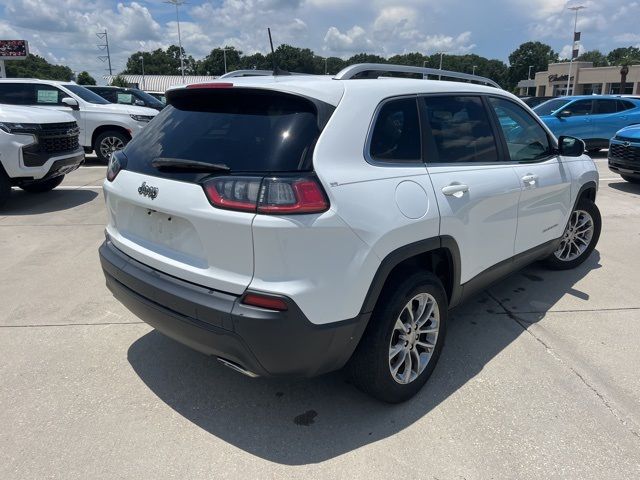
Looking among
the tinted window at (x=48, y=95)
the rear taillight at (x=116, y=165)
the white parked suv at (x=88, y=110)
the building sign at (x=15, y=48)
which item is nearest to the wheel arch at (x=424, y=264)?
the rear taillight at (x=116, y=165)

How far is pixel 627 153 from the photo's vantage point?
353 inches

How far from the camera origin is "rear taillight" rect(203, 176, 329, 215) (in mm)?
2170

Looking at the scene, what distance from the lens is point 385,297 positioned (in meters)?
2.61

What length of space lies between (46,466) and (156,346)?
1.15 meters

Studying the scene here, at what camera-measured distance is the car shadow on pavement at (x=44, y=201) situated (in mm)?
7258

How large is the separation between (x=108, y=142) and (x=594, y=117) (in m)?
12.3

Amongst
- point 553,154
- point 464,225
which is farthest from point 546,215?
point 464,225

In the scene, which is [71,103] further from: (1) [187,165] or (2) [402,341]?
(2) [402,341]

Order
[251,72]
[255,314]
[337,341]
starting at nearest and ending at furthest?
[255,314] → [337,341] → [251,72]

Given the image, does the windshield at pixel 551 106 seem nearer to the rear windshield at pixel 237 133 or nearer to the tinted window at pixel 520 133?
the tinted window at pixel 520 133

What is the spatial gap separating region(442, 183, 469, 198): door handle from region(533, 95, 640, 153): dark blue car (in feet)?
38.6

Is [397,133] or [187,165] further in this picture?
[397,133]

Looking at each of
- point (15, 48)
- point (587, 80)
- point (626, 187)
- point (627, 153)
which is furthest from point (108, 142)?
point (587, 80)

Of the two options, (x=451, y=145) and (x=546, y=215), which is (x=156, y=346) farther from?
(x=546, y=215)
